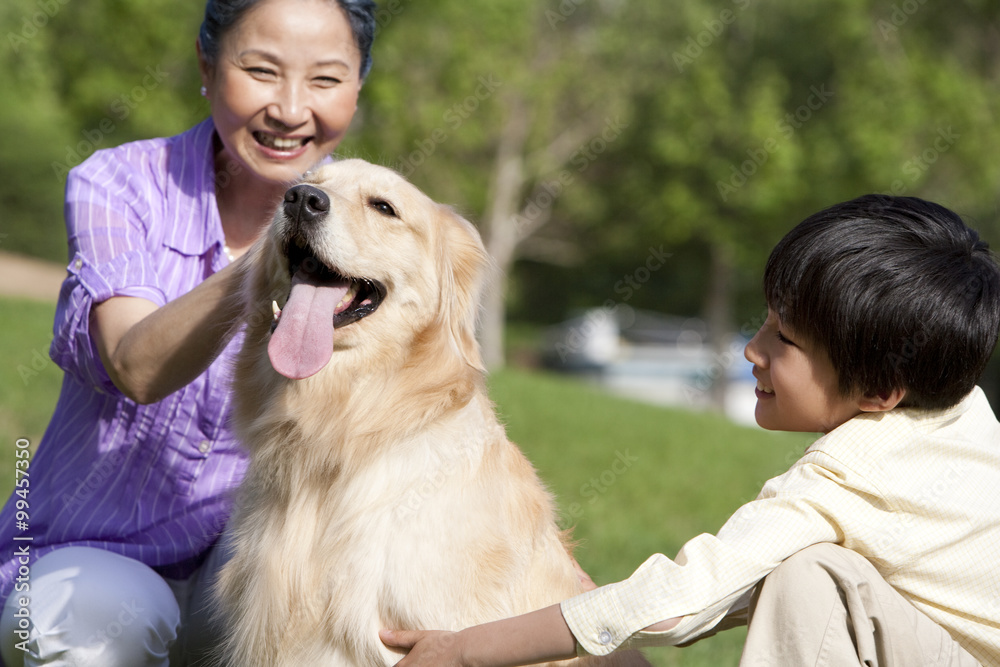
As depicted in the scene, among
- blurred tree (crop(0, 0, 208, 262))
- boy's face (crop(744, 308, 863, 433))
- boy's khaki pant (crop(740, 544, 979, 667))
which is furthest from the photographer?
blurred tree (crop(0, 0, 208, 262))

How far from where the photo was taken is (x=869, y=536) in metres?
2.01

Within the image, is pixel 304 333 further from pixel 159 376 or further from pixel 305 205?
pixel 159 376

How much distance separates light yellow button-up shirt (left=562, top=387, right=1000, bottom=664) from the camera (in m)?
1.96

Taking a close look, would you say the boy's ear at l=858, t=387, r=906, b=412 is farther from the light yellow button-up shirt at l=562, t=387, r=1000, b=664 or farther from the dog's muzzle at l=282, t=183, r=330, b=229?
the dog's muzzle at l=282, t=183, r=330, b=229

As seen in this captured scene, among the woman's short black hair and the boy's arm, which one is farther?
the woman's short black hair

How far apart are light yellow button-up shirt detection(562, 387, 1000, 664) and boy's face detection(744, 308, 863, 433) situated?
9 cm

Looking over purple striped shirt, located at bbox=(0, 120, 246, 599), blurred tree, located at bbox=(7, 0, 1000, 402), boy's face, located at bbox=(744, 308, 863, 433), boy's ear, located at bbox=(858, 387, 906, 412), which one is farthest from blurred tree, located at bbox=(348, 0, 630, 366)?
boy's ear, located at bbox=(858, 387, 906, 412)

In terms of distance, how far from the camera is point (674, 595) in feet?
6.36

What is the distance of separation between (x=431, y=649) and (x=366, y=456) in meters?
0.52

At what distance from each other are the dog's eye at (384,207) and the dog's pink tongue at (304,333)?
272 millimetres

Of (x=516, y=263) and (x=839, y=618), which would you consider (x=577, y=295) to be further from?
(x=839, y=618)

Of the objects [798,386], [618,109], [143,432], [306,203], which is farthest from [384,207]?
[618,109]

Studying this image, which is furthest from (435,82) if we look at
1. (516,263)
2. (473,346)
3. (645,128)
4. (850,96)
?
(473,346)

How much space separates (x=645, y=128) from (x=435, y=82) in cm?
534
